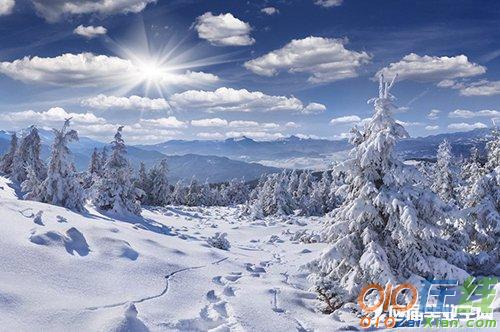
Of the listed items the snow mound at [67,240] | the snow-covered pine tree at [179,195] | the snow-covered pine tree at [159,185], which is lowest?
the snow-covered pine tree at [179,195]

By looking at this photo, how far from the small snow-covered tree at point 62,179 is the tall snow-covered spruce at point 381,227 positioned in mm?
24698

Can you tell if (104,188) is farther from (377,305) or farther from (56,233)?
(377,305)

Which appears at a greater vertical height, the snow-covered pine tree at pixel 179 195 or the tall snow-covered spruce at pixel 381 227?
the tall snow-covered spruce at pixel 381 227

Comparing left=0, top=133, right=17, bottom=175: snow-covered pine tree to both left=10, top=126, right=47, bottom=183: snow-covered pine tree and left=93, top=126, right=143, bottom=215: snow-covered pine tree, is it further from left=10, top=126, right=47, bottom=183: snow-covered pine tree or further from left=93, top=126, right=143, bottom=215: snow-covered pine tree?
left=93, top=126, right=143, bottom=215: snow-covered pine tree

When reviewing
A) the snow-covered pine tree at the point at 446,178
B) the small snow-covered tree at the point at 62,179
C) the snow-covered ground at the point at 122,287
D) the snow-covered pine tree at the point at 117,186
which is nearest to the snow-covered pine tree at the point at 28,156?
the snow-covered pine tree at the point at 117,186

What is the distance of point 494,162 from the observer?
71.2 ft

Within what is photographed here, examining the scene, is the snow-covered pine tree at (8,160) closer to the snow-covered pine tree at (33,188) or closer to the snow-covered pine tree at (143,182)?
the snow-covered pine tree at (143,182)

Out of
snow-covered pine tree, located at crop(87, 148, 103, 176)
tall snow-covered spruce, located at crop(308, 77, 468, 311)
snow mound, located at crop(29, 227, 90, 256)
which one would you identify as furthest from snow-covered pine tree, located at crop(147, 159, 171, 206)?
tall snow-covered spruce, located at crop(308, 77, 468, 311)

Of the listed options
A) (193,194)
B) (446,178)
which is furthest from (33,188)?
(193,194)

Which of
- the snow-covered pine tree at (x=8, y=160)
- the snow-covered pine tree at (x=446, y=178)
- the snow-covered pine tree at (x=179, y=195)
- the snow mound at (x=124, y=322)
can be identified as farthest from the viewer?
the snow-covered pine tree at (x=179, y=195)

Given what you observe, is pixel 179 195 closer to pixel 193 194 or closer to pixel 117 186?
pixel 193 194

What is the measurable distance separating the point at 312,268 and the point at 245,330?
5.46 meters

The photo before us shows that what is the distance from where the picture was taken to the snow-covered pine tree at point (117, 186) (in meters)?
39.9

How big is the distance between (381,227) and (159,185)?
2785 inches
